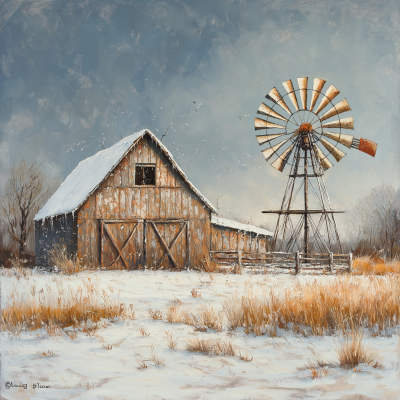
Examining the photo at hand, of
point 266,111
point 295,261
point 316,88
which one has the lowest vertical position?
point 295,261

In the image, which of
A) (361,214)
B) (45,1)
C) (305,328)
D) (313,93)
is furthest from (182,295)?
(361,214)

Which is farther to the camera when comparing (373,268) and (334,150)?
(334,150)

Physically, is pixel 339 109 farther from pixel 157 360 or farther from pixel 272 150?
pixel 157 360

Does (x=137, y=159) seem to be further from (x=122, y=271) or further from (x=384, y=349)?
(x=384, y=349)

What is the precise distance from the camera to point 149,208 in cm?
1927

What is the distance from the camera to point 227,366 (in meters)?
5.38

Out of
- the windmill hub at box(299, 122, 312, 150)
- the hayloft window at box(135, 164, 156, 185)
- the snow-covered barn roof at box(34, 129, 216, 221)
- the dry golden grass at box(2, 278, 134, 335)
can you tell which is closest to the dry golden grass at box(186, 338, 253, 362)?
the dry golden grass at box(2, 278, 134, 335)

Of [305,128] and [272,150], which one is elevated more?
[305,128]

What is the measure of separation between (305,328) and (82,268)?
41.1 feet

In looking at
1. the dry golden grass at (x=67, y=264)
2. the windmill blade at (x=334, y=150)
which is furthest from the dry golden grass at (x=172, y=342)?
the windmill blade at (x=334, y=150)

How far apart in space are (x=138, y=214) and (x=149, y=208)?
0.57m

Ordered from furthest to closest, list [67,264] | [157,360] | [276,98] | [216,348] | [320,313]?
[276,98], [67,264], [320,313], [216,348], [157,360]

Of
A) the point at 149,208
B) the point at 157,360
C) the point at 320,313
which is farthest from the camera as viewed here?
the point at 149,208
